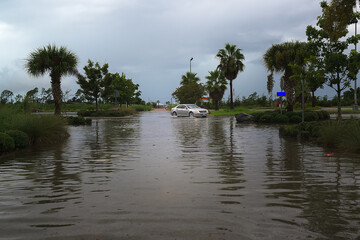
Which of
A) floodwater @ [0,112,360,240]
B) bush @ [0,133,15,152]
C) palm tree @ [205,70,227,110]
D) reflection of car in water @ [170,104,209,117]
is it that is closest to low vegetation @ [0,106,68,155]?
bush @ [0,133,15,152]

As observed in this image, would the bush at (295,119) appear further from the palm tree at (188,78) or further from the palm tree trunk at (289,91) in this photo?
the palm tree at (188,78)

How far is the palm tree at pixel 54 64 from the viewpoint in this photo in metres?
28.4

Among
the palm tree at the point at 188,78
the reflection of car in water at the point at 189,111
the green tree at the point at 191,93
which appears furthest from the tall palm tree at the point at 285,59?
the palm tree at the point at 188,78

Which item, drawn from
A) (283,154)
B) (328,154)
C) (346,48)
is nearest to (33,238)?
(283,154)

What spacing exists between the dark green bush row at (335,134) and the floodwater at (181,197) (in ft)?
2.62

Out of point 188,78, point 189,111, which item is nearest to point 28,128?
point 189,111

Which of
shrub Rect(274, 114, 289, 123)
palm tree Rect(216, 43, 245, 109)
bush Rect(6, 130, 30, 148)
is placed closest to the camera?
bush Rect(6, 130, 30, 148)

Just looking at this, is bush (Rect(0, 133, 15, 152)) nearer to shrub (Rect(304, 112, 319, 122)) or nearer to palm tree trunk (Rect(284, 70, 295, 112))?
shrub (Rect(304, 112, 319, 122))

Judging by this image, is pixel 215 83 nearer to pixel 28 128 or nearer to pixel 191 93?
pixel 191 93

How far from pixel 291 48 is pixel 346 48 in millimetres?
15484

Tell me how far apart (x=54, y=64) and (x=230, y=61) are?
92.9 feet

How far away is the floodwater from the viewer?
391 cm

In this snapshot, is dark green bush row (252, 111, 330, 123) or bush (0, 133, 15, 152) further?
dark green bush row (252, 111, 330, 123)

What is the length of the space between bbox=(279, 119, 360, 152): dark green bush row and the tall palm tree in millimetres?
17755
